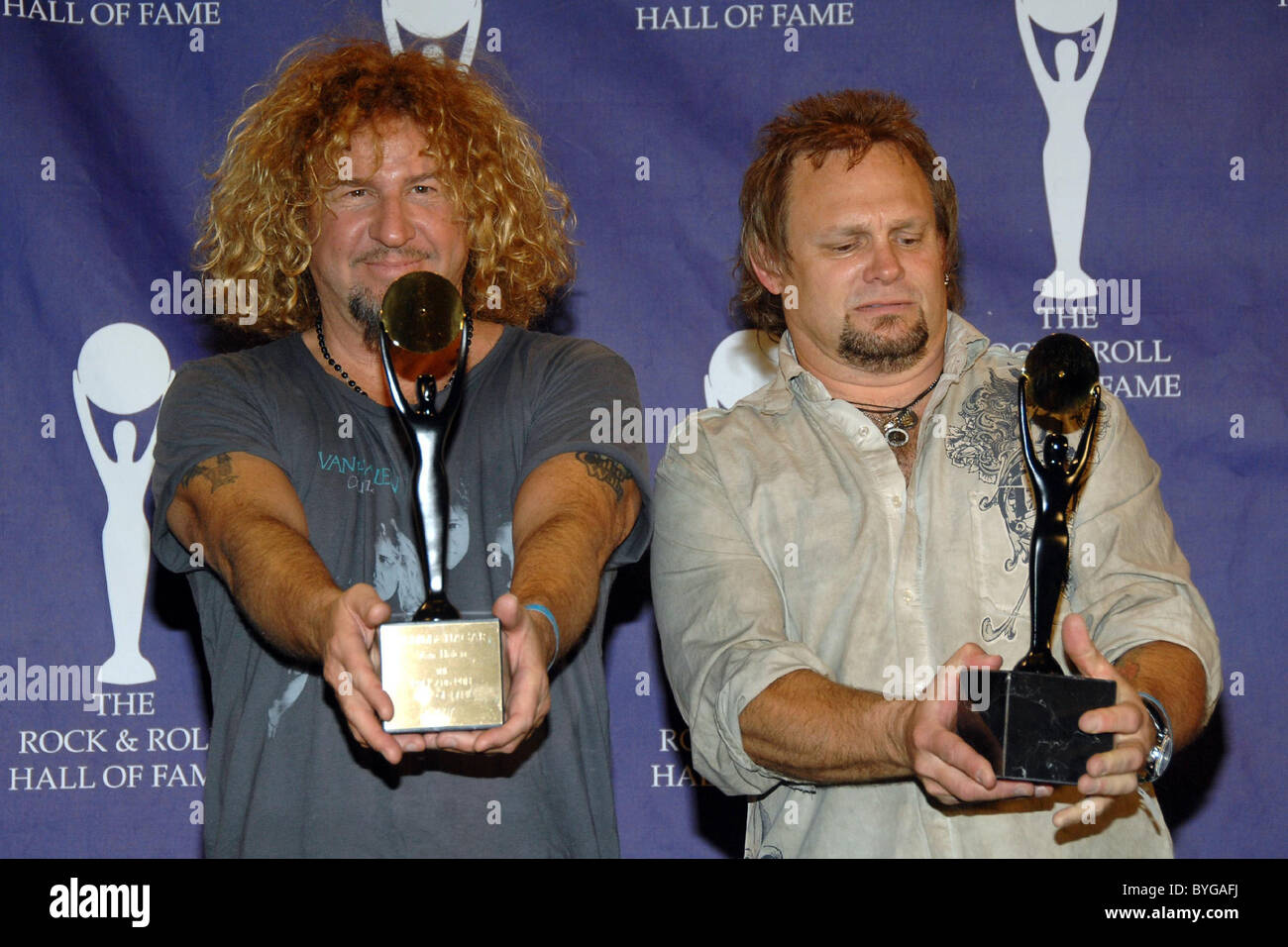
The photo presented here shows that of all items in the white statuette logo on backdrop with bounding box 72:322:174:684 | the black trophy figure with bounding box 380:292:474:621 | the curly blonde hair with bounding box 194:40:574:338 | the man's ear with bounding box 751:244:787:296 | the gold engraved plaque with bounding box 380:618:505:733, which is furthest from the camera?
the white statuette logo on backdrop with bounding box 72:322:174:684

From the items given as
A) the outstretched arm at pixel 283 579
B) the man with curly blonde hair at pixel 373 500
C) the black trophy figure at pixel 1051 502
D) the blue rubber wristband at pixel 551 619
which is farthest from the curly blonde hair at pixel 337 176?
the black trophy figure at pixel 1051 502

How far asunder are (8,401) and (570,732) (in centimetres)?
148

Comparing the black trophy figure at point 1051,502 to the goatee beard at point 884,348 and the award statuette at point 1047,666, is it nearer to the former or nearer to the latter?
the award statuette at point 1047,666

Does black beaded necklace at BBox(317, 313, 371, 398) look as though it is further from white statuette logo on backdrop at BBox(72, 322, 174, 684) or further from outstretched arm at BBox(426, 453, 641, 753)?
white statuette logo on backdrop at BBox(72, 322, 174, 684)

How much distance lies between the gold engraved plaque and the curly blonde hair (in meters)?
0.90

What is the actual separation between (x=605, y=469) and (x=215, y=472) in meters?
0.56

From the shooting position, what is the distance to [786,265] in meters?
2.44

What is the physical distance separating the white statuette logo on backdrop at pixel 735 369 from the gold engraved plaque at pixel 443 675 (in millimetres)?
1376

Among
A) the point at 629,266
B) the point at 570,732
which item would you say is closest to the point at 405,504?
the point at 570,732

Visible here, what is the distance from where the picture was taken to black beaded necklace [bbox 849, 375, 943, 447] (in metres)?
2.30

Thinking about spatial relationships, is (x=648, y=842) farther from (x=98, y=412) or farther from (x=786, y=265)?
(x=98, y=412)

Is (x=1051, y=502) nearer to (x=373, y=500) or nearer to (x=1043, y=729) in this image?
(x=1043, y=729)

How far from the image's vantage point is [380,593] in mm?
2131

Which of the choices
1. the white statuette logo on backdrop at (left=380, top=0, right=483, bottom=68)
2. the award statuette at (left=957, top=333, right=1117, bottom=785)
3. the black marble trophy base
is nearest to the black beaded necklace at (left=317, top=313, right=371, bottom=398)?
the white statuette logo on backdrop at (left=380, top=0, right=483, bottom=68)
